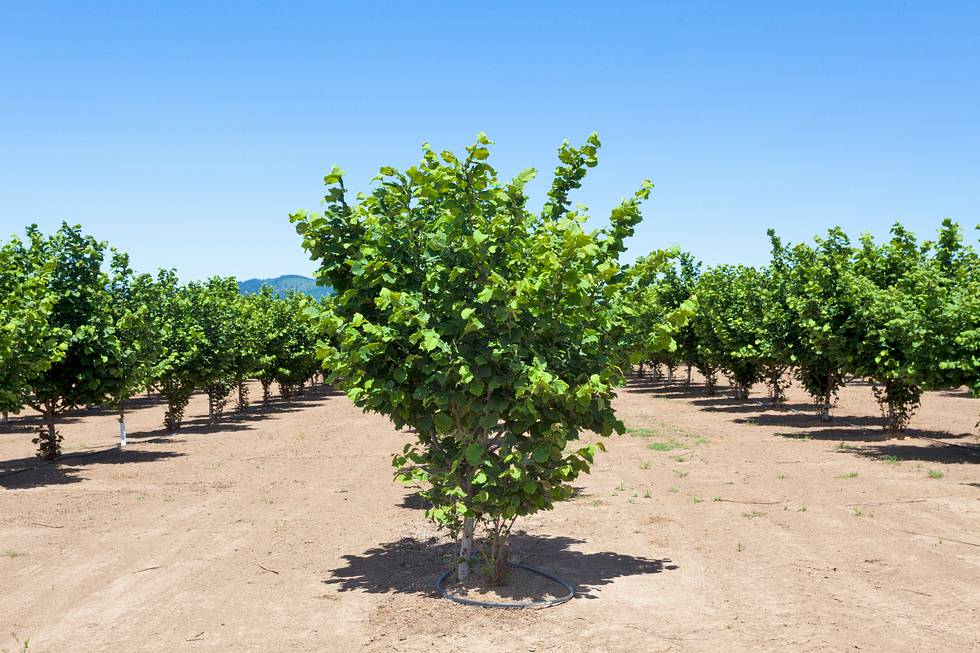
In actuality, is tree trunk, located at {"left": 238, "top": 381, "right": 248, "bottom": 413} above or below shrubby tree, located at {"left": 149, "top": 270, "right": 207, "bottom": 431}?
below

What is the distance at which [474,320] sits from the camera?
738 cm

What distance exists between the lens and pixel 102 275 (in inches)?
795

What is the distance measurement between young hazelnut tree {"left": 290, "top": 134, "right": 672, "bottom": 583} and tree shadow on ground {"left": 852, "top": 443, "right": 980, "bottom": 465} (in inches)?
550

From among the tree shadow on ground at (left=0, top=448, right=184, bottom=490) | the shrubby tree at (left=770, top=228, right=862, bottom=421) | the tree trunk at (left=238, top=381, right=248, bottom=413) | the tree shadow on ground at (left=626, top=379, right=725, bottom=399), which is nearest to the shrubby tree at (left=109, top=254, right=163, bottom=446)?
the tree shadow on ground at (left=0, top=448, right=184, bottom=490)

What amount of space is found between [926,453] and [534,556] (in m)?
14.4

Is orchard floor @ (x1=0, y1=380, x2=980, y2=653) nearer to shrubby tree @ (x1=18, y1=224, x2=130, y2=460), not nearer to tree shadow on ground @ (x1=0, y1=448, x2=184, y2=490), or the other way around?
tree shadow on ground @ (x1=0, y1=448, x2=184, y2=490)

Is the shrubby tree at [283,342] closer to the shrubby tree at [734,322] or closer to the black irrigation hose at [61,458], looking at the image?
the black irrigation hose at [61,458]

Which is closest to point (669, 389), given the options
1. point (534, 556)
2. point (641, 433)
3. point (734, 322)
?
point (734, 322)

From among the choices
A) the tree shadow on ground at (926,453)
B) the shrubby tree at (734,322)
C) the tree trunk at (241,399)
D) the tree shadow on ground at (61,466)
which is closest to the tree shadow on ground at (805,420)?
the shrubby tree at (734,322)

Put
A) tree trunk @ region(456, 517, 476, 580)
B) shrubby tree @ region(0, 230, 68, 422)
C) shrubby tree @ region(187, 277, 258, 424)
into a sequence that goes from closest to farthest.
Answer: tree trunk @ region(456, 517, 476, 580) → shrubby tree @ region(0, 230, 68, 422) → shrubby tree @ region(187, 277, 258, 424)

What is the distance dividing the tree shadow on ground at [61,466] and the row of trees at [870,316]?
15402 mm

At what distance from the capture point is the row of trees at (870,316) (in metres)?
17.6

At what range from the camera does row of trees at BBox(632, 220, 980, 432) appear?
57.7ft

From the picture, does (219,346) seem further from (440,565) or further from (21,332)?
(440,565)
